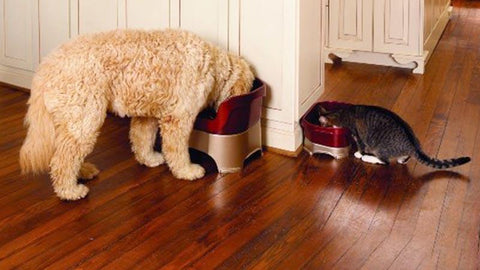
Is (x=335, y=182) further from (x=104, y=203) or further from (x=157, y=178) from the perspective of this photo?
(x=104, y=203)

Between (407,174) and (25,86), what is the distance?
2612 millimetres

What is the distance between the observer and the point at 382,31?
4875 millimetres

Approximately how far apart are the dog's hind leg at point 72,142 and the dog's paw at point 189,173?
1.47 feet

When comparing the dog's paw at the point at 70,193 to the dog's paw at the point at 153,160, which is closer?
the dog's paw at the point at 70,193

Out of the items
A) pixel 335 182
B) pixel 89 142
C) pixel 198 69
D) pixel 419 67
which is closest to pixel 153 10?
pixel 198 69

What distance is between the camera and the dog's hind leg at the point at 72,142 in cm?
278

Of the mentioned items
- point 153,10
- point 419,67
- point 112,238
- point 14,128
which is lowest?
point 112,238

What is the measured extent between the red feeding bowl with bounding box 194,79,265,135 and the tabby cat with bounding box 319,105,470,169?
16.8 inches

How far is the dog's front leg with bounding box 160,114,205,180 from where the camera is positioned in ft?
9.93

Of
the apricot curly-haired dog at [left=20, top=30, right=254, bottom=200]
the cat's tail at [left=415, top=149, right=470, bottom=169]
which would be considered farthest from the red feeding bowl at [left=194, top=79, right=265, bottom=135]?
the cat's tail at [left=415, top=149, right=470, bottom=169]

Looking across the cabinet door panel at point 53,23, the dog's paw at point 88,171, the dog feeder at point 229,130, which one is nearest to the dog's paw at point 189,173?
the dog feeder at point 229,130

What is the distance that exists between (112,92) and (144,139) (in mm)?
436

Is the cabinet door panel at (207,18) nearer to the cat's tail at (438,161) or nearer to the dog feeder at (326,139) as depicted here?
the dog feeder at (326,139)

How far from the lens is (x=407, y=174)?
3182 mm
